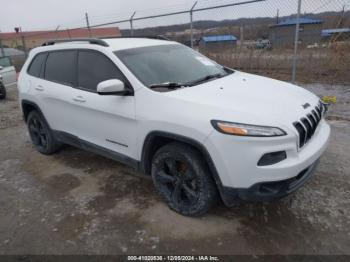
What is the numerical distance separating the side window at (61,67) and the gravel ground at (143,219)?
4.38 ft

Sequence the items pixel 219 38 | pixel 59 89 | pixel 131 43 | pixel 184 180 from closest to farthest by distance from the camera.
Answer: pixel 184 180 → pixel 131 43 → pixel 59 89 → pixel 219 38

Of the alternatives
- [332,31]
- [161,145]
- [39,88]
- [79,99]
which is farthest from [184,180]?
[332,31]

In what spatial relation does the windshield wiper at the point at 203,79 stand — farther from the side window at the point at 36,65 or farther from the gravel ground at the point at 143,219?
the side window at the point at 36,65

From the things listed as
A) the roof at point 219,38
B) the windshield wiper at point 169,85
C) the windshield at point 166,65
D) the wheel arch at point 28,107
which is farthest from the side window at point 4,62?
the windshield wiper at point 169,85

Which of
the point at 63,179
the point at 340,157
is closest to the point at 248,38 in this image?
the point at 340,157

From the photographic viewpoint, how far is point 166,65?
375 centimetres

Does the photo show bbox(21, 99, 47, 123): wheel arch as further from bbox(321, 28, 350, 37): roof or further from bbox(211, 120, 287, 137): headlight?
bbox(321, 28, 350, 37): roof

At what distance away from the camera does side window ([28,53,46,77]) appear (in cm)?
494

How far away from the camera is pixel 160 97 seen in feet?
10.4

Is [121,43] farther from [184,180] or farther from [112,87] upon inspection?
[184,180]

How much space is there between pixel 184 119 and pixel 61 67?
244cm

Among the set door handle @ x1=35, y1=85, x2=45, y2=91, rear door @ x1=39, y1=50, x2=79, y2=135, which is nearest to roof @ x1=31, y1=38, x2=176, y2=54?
rear door @ x1=39, y1=50, x2=79, y2=135

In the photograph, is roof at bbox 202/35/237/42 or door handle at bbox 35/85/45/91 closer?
door handle at bbox 35/85/45/91

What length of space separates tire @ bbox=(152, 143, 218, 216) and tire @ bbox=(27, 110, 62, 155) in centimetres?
238
